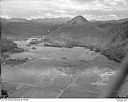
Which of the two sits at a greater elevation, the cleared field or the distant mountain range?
the distant mountain range

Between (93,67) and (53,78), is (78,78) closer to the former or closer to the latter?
(53,78)

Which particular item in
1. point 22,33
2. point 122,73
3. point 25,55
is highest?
point 122,73

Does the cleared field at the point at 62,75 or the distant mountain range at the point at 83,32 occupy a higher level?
the distant mountain range at the point at 83,32

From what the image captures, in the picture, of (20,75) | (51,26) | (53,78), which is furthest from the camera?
(51,26)

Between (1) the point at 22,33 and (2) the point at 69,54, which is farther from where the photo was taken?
(2) the point at 69,54

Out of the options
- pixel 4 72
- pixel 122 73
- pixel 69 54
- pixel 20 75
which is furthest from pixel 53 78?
pixel 122 73

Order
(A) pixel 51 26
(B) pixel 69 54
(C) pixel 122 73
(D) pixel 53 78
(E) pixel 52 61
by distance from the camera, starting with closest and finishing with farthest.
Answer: (C) pixel 122 73
(D) pixel 53 78
(A) pixel 51 26
(E) pixel 52 61
(B) pixel 69 54

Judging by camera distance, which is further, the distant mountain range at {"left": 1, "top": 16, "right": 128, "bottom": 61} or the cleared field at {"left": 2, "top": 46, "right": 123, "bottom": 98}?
the distant mountain range at {"left": 1, "top": 16, "right": 128, "bottom": 61}

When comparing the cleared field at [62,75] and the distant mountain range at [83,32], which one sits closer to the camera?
the cleared field at [62,75]

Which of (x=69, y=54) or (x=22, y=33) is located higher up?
(x=22, y=33)

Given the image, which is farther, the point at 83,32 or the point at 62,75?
the point at 83,32

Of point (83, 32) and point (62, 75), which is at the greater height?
point (83, 32)
